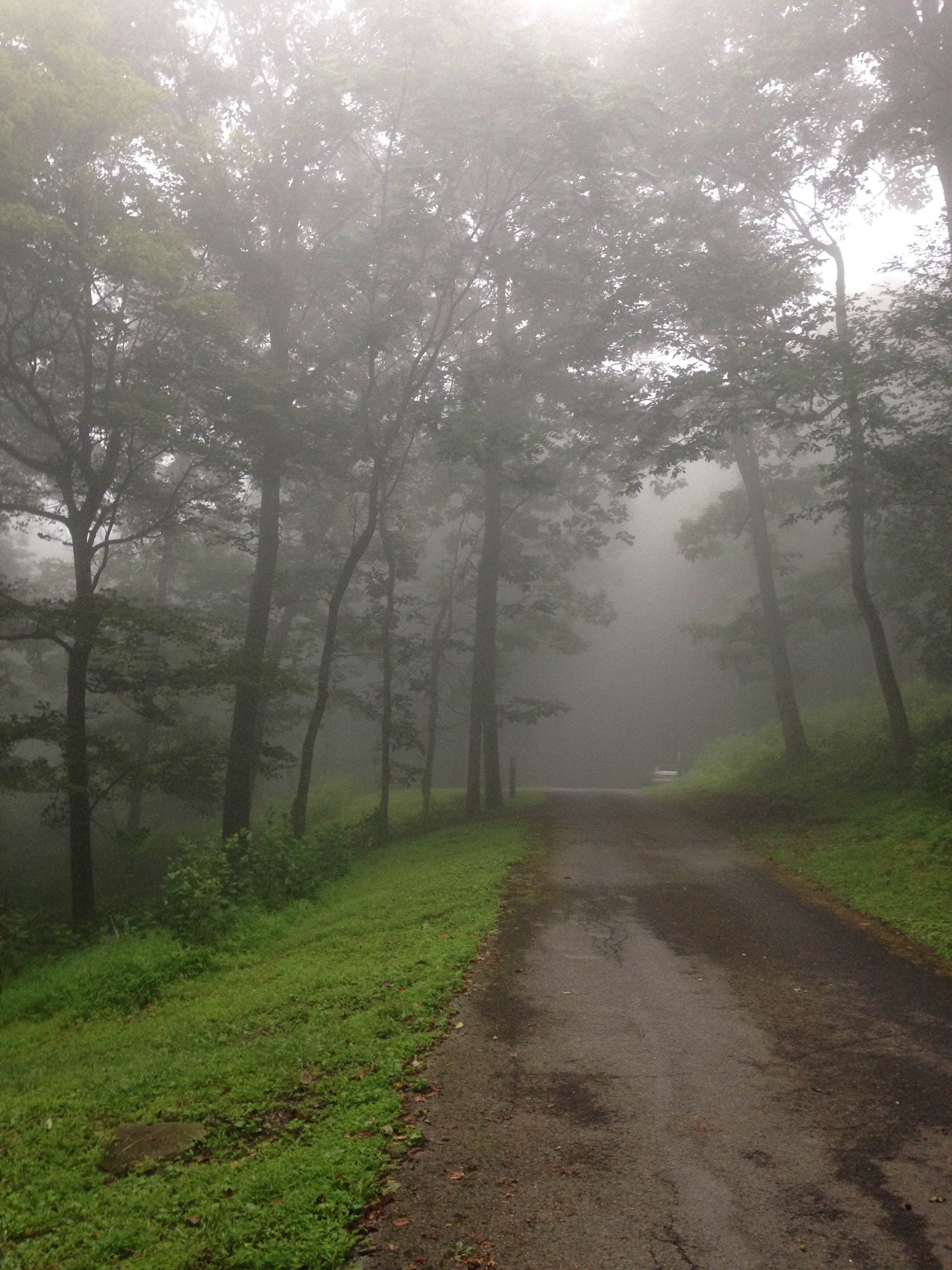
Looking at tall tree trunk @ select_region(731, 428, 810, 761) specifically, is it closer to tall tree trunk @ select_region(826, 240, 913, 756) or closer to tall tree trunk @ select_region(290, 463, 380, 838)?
tall tree trunk @ select_region(826, 240, 913, 756)

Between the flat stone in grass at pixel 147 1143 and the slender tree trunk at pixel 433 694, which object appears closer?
the flat stone in grass at pixel 147 1143

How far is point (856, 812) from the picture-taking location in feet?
48.8

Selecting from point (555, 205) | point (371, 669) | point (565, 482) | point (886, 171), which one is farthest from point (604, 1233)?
point (371, 669)

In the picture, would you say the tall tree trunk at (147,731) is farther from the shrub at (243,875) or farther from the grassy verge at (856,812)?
the grassy verge at (856,812)

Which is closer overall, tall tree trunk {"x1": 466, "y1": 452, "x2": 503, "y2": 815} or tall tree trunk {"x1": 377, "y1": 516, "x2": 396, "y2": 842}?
tall tree trunk {"x1": 377, "y1": 516, "x2": 396, "y2": 842}

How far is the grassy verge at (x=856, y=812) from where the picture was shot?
9953 millimetres

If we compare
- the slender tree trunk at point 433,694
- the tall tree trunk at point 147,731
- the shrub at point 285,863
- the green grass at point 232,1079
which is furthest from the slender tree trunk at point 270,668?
the green grass at point 232,1079

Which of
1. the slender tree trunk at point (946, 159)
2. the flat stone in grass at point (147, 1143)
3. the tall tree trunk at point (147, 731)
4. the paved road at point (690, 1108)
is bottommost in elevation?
the flat stone in grass at point (147, 1143)

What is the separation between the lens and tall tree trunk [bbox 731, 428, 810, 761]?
69.9ft

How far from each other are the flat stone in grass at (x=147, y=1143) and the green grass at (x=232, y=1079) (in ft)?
0.25

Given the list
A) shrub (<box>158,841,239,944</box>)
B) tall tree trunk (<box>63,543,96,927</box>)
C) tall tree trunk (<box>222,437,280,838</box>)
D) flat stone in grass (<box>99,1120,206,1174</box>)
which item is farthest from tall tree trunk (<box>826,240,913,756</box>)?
flat stone in grass (<box>99,1120,206,1174</box>)

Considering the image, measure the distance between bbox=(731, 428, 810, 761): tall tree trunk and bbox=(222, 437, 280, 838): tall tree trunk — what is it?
11.8 metres

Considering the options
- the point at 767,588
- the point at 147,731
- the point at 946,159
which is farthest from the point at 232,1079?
the point at 147,731

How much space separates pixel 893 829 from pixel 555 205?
1421 cm
